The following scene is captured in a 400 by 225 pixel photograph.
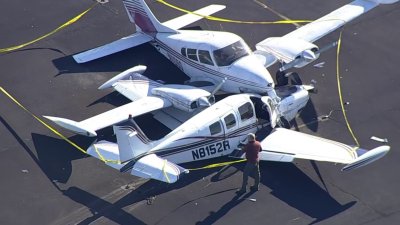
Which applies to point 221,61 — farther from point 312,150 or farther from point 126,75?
point 312,150

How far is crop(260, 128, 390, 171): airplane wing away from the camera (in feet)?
91.3

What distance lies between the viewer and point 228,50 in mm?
32500

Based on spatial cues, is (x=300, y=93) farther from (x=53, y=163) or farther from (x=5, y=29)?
(x=5, y=29)

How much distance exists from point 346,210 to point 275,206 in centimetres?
271

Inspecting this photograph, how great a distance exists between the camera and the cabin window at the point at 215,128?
29203 mm

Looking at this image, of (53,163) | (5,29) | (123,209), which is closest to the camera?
(123,209)

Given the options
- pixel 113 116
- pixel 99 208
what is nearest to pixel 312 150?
pixel 113 116

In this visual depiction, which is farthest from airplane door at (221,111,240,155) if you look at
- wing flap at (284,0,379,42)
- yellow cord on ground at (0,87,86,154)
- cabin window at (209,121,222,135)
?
wing flap at (284,0,379,42)

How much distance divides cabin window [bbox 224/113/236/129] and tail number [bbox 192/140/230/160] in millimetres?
692

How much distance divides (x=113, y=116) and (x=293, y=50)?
28.7 ft

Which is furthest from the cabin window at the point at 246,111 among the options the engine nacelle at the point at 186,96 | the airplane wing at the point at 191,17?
the airplane wing at the point at 191,17

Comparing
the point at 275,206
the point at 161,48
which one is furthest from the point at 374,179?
the point at 161,48

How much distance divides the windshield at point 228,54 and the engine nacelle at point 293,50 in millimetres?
1614

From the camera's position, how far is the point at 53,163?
29.7 m
